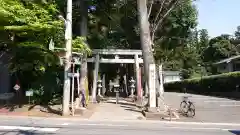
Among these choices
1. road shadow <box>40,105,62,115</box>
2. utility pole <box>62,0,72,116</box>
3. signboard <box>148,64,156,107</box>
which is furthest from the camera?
signboard <box>148,64,156,107</box>

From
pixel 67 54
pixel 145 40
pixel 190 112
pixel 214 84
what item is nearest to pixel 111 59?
pixel 145 40

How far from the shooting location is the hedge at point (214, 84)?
3417 cm

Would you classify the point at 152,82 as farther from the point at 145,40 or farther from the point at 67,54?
the point at 67,54

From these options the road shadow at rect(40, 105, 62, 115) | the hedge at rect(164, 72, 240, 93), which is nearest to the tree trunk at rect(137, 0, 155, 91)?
the road shadow at rect(40, 105, 62, 115)

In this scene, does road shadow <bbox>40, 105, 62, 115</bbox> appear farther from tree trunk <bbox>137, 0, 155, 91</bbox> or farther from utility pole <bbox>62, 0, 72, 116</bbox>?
tree trunk <bbox>137, 0, 155, 91</bbox>

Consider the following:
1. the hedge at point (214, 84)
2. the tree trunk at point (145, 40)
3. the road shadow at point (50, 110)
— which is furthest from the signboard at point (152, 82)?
the hedge at point (214, 84)

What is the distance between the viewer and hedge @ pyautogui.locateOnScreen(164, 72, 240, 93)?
3417 centimetres

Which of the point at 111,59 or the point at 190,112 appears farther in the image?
the point at 111,59

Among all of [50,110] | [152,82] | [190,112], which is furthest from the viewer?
[152,82]

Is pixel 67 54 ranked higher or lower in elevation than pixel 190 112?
higher

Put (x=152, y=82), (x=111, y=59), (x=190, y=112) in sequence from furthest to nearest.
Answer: (x=111, y=59), (x=152, y=82), (x=190, y=112)

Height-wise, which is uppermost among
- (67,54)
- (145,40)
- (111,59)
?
(145,40)

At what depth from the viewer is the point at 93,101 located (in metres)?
25.4

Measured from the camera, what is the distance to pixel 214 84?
131ft
